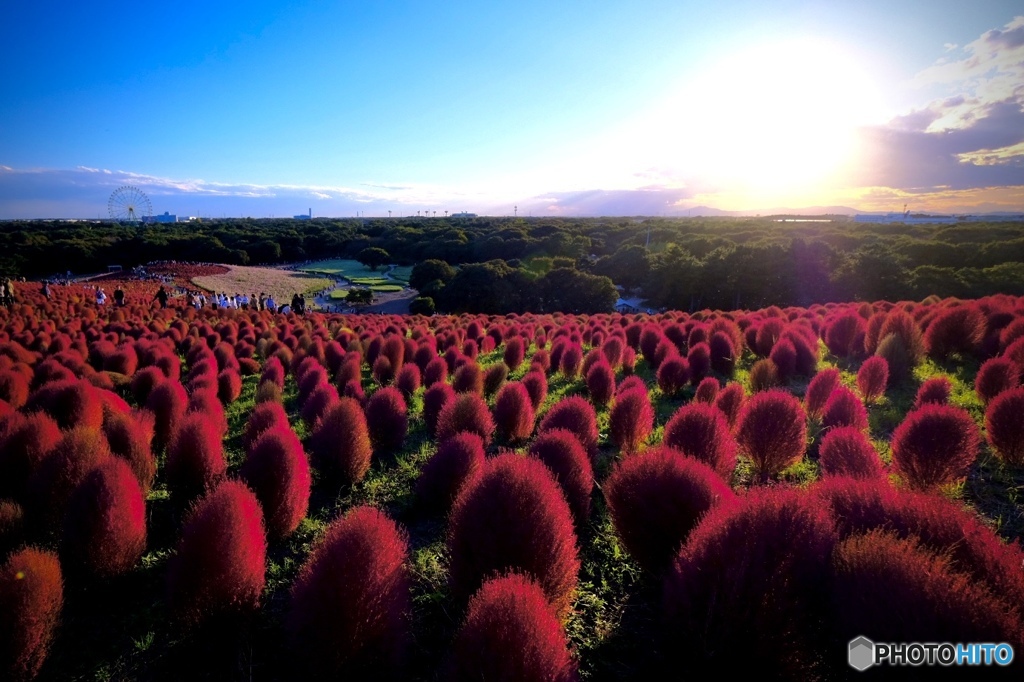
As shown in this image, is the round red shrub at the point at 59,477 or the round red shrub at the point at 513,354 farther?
the round red shrub at the point at 513,354

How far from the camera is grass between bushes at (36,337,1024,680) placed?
10.8 ft

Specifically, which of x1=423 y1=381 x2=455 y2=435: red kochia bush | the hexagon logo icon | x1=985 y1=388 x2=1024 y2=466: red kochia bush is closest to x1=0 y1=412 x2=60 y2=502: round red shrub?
x1=423 y1=381 x2=455 y2=435: red kochia bush

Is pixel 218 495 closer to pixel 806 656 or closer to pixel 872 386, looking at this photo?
pixel 806 656

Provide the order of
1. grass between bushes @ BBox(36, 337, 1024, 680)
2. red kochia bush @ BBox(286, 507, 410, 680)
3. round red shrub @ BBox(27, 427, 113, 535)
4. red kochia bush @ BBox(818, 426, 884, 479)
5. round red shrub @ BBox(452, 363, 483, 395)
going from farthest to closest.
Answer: round red shrub @ BBox(452, 363, 483, 395)
round red shrub @ BBox(27, 427, 113, 535)
red kochia bush @ BBox(818, 426, 884, 479)
grass between bushes @ BBox(36, 337, 1024, 680)
red kochia bush @ BBox(286, 507, 410, 680)

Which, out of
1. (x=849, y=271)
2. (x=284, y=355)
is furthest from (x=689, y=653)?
(x=849, y=271)

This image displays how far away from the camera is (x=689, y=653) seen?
2.60m

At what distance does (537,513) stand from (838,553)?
1784 mm

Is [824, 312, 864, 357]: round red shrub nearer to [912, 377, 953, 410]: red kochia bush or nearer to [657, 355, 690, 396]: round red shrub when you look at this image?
[657, 355, 690, 396]: round red shrub

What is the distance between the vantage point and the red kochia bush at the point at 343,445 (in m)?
6.14

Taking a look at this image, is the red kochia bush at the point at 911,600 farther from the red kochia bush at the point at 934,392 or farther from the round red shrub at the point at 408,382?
the round red shrub at the point at 408,382

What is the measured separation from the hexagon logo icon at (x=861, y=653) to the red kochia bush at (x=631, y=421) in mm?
4302

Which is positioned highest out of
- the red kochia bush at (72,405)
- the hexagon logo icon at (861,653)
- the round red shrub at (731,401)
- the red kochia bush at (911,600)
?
the red kochia bush at (911,600)

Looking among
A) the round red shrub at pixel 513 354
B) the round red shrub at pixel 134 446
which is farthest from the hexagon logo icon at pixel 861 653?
the round red shrub at pixel 513 354

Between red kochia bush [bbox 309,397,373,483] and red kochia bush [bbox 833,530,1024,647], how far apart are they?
5.31 meters
